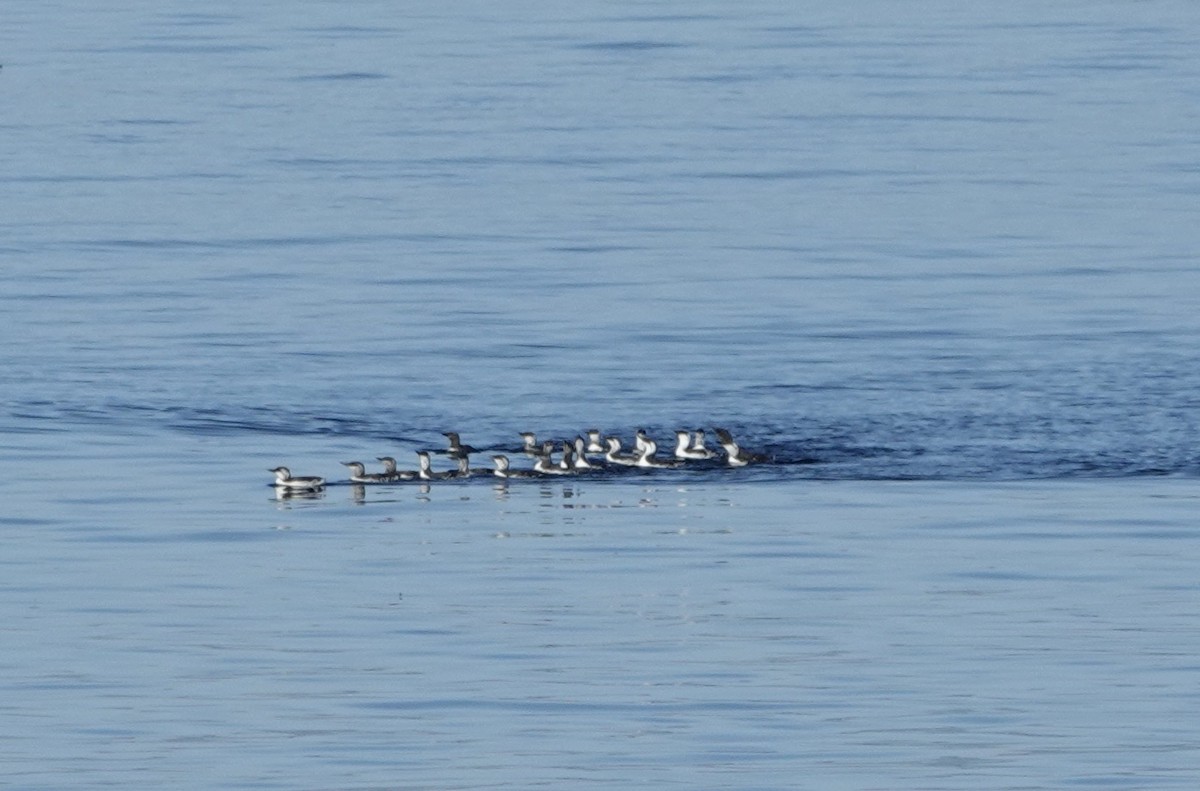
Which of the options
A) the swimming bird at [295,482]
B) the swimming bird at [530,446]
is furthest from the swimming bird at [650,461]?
the swimming bird at [295,482]

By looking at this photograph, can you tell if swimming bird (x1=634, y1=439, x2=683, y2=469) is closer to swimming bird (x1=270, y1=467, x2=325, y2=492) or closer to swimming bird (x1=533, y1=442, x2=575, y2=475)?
swimming bird (x1=533, y1=442, x2=575, y2=475)

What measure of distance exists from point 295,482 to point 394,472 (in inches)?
47.3

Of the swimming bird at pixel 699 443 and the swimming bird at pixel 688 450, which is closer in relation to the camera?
the swimming bird at pixel 688 450

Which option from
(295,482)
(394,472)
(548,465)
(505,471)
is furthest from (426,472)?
(295,482)

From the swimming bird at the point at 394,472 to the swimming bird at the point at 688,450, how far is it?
243cm

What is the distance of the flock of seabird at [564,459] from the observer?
28.1 m

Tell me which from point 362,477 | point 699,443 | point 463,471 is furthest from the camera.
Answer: point 699,443

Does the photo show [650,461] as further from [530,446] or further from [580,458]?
[530,446]

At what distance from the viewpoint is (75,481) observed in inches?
1100

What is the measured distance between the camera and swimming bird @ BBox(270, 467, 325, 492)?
2712 centimetres

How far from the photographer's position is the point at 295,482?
27.2m

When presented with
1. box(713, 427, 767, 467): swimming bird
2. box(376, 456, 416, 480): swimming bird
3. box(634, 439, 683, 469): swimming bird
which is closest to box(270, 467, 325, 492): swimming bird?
box(376, 456, 416, 480): swimming bird

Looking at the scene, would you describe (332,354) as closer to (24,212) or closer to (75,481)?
(75,481)

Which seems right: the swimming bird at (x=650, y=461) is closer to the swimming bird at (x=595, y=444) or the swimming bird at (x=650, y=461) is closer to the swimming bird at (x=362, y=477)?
the swimming bird at (x=595, y=444)
